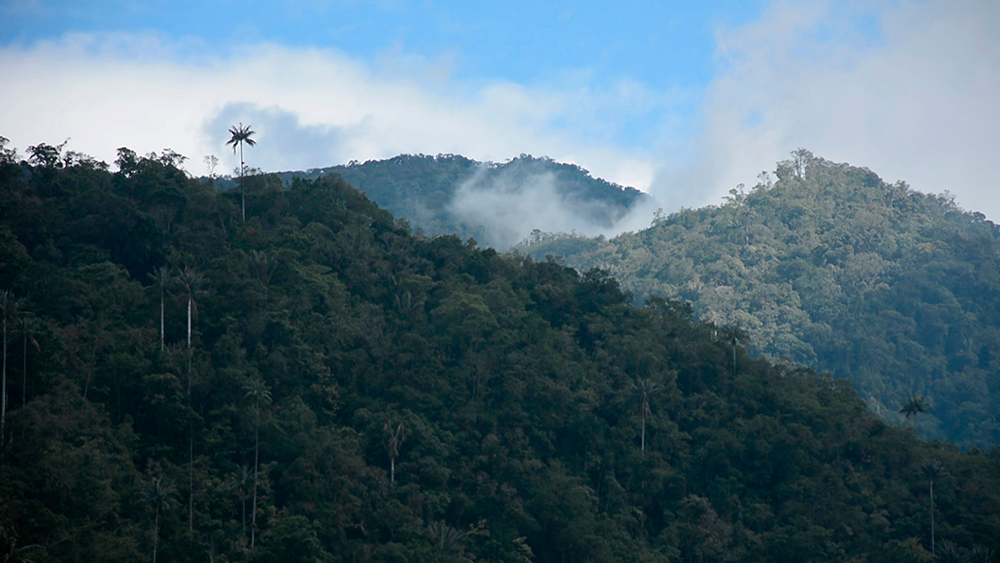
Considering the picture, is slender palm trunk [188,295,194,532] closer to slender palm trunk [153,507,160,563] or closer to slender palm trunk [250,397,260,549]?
slender palm trunk [153,507,160,563]

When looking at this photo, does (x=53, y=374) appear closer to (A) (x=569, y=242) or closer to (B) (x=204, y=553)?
(B) (x=204, y=553)

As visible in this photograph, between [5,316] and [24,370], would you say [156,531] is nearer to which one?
[24,370]

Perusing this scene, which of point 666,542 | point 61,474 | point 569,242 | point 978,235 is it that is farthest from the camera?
point 569,242

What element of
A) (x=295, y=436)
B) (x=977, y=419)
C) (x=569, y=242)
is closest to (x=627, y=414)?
(x=295, y=436)

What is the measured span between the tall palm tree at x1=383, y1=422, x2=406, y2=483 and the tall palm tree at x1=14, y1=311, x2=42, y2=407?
15786mm

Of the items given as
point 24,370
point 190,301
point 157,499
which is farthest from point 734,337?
point 24,370

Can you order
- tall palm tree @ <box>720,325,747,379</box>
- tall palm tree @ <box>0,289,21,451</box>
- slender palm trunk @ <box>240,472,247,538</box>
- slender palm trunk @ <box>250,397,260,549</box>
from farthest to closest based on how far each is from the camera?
1. tall palm tree @ <box>720,325,747,379</box>
2. slender palm trunk @ <box>240,472,247,538</box>
3. slender palm trunk @ <box>250,397,260,549</box>
4. tall palm tree @ <box>0,289,21,451</box>

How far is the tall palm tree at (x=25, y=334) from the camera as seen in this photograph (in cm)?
4038

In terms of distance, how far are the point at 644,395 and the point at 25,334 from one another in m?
30.8

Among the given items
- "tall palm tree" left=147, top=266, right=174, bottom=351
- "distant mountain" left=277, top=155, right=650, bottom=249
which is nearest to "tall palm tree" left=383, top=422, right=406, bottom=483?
"tall palm tree" left=147, top=266, right=174, bottom=351

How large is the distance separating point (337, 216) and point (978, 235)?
276ft

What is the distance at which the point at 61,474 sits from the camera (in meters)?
37.9

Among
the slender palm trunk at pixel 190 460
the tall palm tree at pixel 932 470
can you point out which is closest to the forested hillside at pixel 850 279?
the tall palm tree at pixel 932 470

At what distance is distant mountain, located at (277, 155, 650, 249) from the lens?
147m
